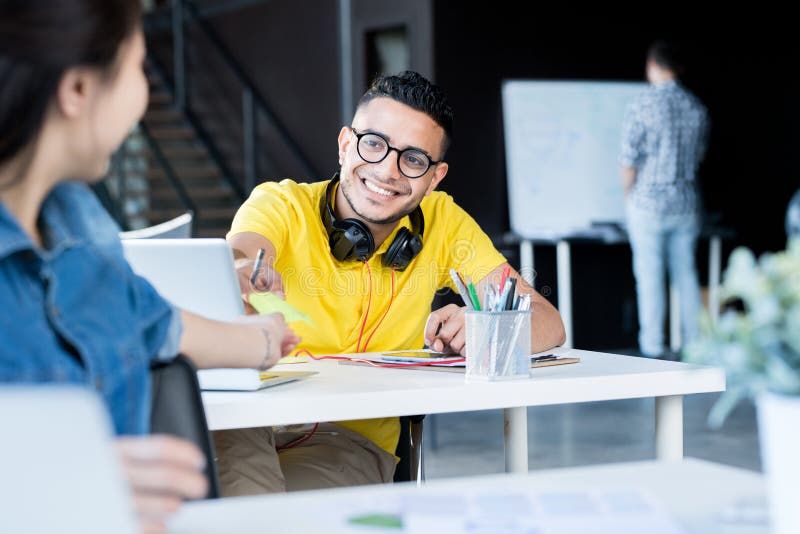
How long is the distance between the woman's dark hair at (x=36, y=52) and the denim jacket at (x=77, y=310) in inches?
3.4

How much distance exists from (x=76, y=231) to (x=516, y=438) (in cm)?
101

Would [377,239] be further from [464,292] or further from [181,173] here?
[181,173]

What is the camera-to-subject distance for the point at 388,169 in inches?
90.7

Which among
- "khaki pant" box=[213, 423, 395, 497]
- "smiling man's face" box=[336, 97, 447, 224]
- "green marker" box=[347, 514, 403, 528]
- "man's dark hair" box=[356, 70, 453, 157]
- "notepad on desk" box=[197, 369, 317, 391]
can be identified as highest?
"man's dark hair" box=[356, 70, 453, 157]

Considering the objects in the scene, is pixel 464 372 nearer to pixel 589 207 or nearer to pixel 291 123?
pixel 589 207

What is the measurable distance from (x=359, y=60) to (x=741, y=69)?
2.60 m

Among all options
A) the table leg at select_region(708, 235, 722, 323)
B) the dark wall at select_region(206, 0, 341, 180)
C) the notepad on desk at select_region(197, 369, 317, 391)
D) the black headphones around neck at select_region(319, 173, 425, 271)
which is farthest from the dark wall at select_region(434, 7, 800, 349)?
the notepad on desk at select_region(197, 369, 317, 391)

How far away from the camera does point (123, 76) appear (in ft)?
3.31

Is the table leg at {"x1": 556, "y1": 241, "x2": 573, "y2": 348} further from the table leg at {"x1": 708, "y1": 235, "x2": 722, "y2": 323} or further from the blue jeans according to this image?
the table leg at {"x1": 708, "y1": 235, "x2": 722, "y2": 323}

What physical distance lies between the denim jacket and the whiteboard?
5.49m

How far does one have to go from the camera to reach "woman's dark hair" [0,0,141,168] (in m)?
0.91

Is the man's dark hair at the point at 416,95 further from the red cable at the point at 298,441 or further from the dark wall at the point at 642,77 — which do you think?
the dark wall at the point at 642,77

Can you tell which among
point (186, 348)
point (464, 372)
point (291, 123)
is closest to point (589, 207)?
point (291, 123)

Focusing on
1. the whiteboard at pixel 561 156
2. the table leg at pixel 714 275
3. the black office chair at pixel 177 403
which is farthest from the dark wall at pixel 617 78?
the black office chair at pixel 177 403
